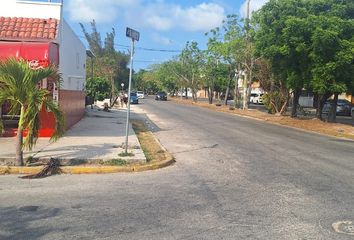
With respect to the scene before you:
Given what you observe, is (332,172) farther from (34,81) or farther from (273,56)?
(273,56)

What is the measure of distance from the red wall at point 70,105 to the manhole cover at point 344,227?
464 inches

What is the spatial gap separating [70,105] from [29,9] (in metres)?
4.48

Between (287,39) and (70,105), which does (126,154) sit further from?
(287,39)

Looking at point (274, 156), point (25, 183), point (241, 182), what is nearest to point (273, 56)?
point (274, 156)

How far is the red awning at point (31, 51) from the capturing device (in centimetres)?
1480

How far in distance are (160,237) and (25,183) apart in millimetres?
4266

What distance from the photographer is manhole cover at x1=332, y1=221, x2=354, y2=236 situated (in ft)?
21.7

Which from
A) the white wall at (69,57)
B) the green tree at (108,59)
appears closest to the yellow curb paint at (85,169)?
the white wall at (69,57)

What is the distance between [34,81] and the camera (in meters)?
11.0

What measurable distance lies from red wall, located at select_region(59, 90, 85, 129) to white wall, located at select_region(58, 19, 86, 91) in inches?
13.6

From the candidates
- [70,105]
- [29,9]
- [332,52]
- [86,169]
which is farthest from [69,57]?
[332,52]

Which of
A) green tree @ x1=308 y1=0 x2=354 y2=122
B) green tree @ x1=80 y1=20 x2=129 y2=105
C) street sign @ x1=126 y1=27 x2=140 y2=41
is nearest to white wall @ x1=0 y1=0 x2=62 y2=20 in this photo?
street sign @ x1=126 y1=27 x2=140 y2=41

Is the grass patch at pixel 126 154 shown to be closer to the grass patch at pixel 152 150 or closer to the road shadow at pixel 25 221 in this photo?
the grass patch at pixel 152 150

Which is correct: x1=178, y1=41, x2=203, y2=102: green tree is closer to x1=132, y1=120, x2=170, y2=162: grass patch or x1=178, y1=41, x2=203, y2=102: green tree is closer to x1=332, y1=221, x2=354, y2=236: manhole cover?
x1=132, y1=120, x2=170, y2=162: grass patch
